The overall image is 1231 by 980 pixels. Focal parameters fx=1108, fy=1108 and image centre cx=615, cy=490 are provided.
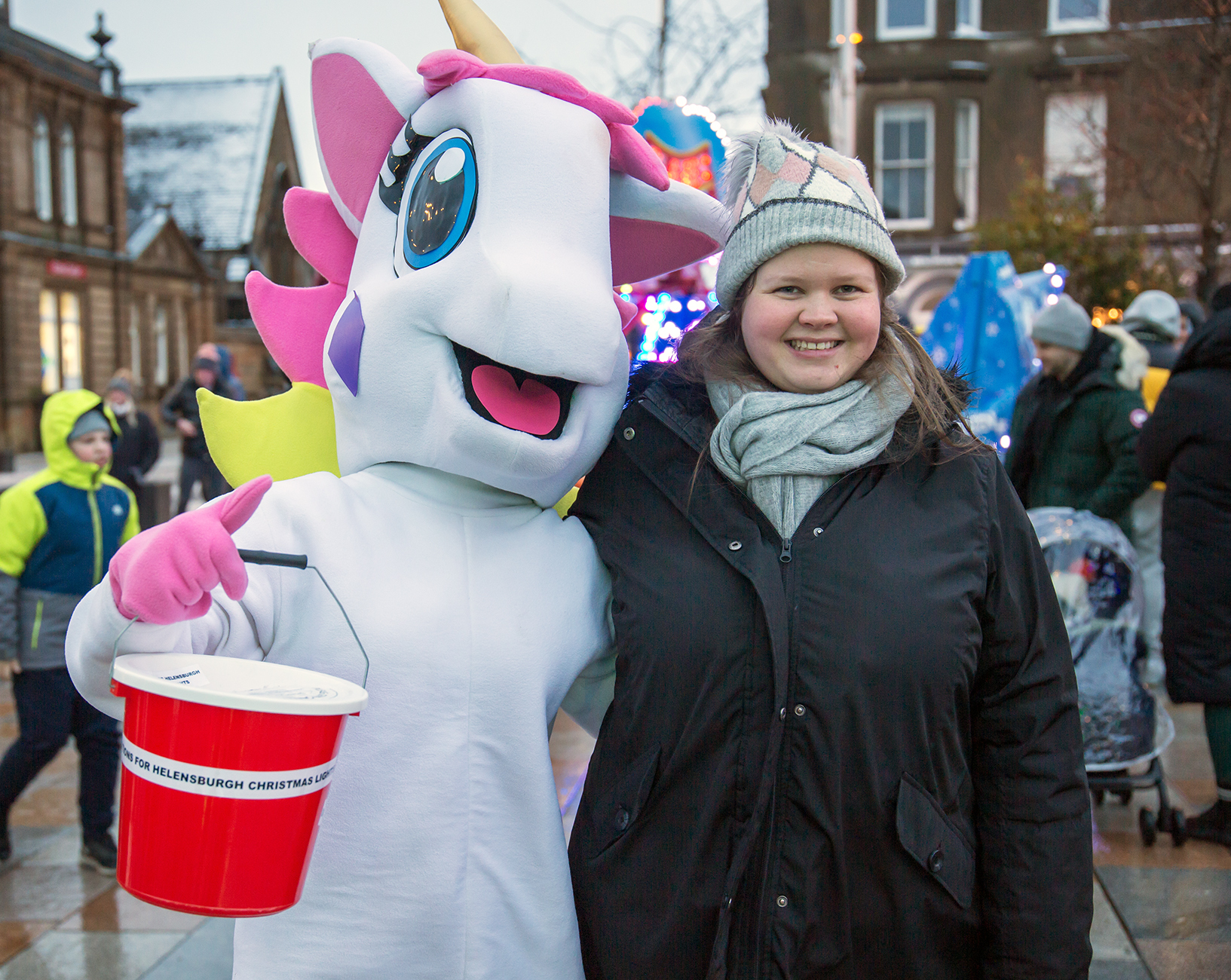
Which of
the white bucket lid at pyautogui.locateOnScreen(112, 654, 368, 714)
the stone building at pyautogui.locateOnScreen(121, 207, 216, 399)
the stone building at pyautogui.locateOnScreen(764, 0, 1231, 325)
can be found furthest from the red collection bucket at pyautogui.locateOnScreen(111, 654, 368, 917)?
the stone building at pyautogui.locateOnScreen(121, 207, 216, 399)

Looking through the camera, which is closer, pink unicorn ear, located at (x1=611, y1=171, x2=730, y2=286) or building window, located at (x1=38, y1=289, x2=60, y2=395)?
pink unicorn ear, located at (x1=611, y1=171, x2=730, y2=286)

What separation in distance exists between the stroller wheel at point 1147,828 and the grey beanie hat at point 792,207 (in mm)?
3126

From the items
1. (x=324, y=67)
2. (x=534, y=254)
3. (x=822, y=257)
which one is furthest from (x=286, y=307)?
(x=822, y=257)

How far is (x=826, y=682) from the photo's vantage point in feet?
5.72

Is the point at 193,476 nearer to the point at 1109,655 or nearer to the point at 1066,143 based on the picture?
the point at 1109,655

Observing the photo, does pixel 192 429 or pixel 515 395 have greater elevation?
pixel 515 395

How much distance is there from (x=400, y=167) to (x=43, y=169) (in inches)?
1212

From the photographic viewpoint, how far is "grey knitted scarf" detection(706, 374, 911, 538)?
6.04ft

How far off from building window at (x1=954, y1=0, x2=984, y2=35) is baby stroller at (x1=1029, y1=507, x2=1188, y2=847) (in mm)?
19328

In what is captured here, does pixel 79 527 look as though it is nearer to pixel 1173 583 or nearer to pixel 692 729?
pixel 692 729

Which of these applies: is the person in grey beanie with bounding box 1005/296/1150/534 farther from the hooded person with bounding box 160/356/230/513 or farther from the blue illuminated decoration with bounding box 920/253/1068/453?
the hooded person with bounding box 160/356/230/513

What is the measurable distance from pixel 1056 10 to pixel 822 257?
22.3 meters

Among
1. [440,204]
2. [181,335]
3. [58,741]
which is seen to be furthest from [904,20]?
[181,335]

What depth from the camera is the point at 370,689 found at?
1798 mm
